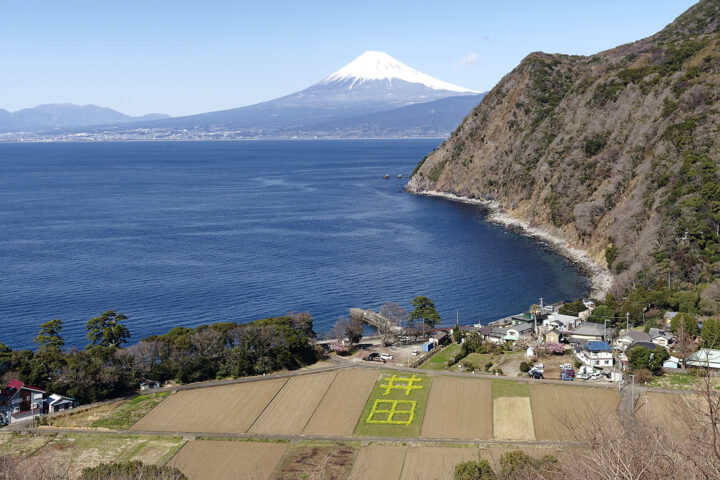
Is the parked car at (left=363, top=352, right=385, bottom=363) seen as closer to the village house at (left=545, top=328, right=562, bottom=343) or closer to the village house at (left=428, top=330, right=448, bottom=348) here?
the village house at (left=428, top=330, right=448, bottom=348)

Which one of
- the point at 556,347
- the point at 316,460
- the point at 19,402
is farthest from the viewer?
the point at 556,347

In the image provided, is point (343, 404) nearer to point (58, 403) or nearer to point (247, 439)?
point (247, 439)

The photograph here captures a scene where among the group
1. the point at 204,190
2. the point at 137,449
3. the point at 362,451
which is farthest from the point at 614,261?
the point at 204,190

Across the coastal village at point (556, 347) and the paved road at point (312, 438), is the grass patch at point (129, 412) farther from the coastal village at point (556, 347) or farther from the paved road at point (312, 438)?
the coastal village at point (556, 347)

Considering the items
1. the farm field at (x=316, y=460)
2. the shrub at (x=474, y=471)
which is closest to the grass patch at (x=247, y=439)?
the farm field at (x=316, y=460)

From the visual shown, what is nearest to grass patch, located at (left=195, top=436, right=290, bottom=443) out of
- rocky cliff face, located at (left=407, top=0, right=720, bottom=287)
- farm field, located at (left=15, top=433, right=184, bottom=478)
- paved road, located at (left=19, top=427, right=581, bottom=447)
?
paved road, located at (left=19, top=427, right=581, bottom=447)

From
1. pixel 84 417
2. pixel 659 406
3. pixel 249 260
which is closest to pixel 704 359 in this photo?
pixel 659 406

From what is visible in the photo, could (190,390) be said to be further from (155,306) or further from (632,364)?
(632,364)
